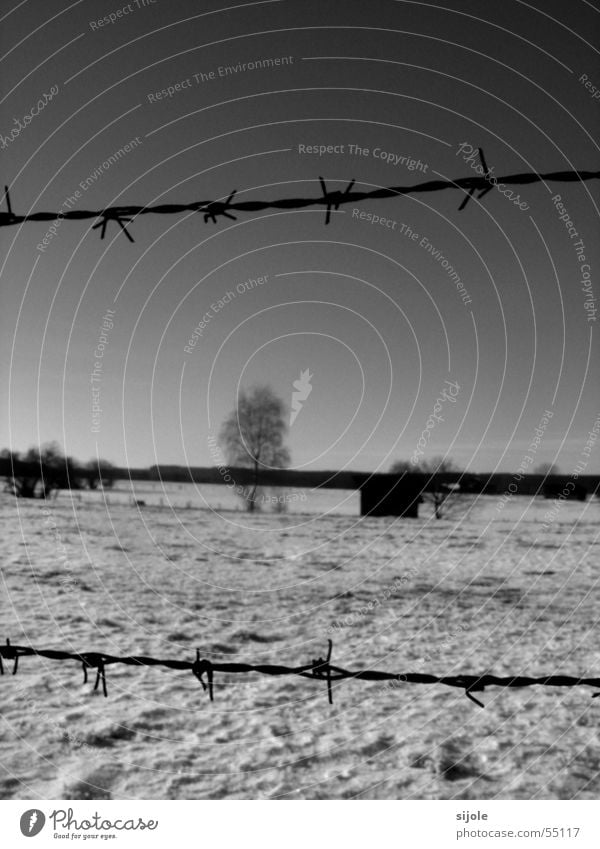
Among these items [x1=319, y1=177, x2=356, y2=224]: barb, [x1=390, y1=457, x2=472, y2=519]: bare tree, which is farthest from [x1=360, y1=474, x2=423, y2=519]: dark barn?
[x1=319, y1=177, x2=356, y2=224]: barb

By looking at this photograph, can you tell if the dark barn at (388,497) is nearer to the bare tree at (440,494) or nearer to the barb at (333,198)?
the bare tree at (440,494)

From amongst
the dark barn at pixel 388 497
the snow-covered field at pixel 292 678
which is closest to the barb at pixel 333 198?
the snow-covered field at pixel 292 678

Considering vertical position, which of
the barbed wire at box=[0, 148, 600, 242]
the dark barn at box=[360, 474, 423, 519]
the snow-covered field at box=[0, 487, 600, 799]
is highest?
the barbed wire at box=[0, 148, 600, 242]

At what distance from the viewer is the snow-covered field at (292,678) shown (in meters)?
3.62

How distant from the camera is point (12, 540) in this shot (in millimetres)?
12641

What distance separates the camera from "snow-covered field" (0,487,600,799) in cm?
362

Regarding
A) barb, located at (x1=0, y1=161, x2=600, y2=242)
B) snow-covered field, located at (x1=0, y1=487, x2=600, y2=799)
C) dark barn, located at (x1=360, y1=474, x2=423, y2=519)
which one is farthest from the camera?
dark barn, located at (x1=360, y1=474, x2=423, y2=519)

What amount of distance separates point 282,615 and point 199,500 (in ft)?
66.7

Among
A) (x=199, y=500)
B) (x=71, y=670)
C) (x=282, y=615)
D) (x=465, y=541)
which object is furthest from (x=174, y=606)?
(x=199, y=500)

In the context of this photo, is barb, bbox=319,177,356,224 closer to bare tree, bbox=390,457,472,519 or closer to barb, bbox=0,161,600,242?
barb, bbox=0,161,600,242

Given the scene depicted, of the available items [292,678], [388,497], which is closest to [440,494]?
[388,497]

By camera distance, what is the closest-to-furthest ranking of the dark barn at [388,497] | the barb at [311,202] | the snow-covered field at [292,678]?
the barb at [311,202] → the snow-covered field at [292,678] → the dark barn at [388,497]

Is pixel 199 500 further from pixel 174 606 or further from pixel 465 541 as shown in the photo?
pixel 174 606

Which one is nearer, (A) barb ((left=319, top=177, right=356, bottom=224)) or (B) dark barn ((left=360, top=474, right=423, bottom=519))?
(A) barb ((left=319, top=177, right=356, bottom=224))
